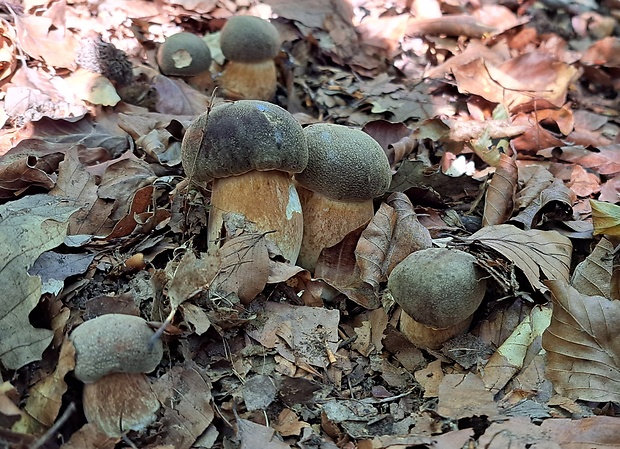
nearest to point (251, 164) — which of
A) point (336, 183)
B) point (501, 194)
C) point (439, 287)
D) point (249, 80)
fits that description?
point (336, 183)

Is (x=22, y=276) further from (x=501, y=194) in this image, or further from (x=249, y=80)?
(x=249, y=80)

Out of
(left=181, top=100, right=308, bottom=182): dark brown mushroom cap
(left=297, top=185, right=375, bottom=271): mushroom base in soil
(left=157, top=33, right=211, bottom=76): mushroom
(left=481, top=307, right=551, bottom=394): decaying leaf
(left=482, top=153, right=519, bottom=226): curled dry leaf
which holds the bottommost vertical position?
(left=481, top=307, right=551, bottom=394): decaying leaf

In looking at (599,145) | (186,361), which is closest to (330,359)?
(186,361)

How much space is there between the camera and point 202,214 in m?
2.83

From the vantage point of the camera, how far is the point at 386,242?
2805 millimetres

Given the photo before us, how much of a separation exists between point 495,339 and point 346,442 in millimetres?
898

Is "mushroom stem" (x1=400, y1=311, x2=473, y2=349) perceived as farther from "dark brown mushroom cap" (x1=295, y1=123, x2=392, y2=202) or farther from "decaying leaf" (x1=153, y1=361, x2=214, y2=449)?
"decaying leaf" (x1=153, y1=361, x2=214, y2=449)

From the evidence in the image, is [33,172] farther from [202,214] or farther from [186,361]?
[186,361]

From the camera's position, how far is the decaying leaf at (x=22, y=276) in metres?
1.99

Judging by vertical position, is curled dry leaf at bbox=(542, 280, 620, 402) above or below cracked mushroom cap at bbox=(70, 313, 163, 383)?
below

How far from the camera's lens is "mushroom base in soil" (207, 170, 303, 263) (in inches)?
104

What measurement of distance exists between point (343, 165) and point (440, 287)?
30.5 inches

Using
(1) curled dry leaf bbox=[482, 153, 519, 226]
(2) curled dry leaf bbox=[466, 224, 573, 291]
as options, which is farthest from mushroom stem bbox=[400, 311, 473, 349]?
(1) curled dry leaf bbox=[482, 153, 519, 226]

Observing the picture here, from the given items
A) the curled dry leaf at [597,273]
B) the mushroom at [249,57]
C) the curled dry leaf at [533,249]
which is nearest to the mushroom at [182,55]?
the mushroom at [249,57]
